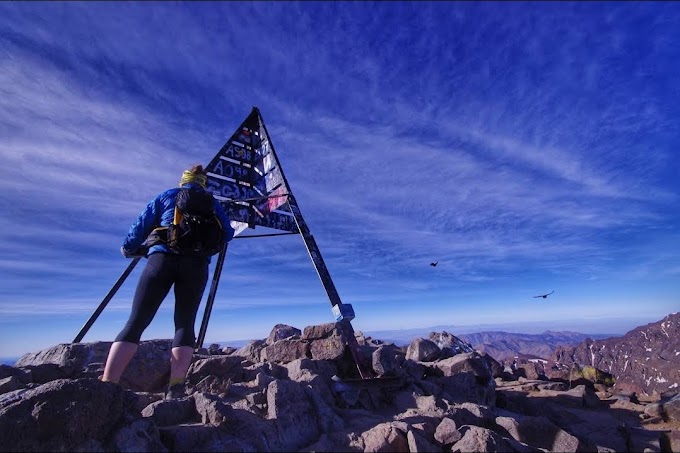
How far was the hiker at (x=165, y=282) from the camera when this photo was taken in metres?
4.43

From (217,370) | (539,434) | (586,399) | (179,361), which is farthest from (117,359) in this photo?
(586,399)

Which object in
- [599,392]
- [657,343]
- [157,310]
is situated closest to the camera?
[157,310]

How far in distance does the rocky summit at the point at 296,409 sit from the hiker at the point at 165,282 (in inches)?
19.7

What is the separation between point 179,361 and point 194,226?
76.6 inches

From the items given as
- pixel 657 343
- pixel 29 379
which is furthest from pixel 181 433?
pixel 657 343

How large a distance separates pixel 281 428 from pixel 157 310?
2398 millimetres

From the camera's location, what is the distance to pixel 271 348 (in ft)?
26.6

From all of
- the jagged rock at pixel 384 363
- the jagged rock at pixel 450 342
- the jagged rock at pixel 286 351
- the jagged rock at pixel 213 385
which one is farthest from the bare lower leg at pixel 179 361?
the jagged rock at pixel 450 342

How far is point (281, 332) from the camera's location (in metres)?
11.4

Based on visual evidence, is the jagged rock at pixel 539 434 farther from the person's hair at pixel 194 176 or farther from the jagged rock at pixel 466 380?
the person's hair at pixel 194 176

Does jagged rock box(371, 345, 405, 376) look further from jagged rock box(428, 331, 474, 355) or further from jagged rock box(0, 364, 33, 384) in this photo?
jagged rock box(428, 331, 474, 355)

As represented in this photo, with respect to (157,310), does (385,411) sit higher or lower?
lower

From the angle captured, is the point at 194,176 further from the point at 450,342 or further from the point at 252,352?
the point at 450,342

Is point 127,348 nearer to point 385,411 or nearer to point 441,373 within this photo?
point 385,411
